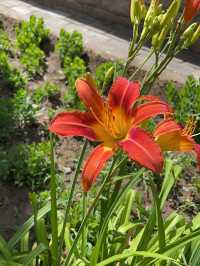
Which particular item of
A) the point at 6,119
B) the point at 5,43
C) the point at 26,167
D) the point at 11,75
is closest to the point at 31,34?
the point at 5,43

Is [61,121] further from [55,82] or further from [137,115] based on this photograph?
[55,82]

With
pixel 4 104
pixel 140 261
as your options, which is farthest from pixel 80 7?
pixel 140 261

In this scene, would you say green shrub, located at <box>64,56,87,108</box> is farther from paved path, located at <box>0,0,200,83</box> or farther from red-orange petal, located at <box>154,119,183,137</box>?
red-orange petal, located at <box>154,119,183,137</box>

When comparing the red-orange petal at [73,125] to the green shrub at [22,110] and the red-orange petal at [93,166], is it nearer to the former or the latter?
the red-orange petal at [93,166]

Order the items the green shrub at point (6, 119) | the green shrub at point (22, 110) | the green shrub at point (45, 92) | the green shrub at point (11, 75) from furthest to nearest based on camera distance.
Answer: the green shrub at point (11, 75) < the green shrub at point (45, 92) < the green shrub at point (22, 110) < the green shrub at point (6, 119)

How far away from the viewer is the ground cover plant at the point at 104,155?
1509 millimetres

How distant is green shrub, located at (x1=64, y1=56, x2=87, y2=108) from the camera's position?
3857 millimetres

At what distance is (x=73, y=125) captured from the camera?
148 centimetres

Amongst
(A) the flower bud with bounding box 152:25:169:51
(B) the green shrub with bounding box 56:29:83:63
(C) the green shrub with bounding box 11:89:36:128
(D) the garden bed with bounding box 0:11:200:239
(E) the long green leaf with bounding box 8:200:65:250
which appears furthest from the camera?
(B) the green shrub with bounding box 56:29:83:63

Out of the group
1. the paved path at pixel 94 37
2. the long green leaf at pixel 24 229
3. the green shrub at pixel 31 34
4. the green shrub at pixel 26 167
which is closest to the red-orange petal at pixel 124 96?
the long green leaf at pixel 24 229

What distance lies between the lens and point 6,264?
6.16ft

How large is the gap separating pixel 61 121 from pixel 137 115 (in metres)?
0.23

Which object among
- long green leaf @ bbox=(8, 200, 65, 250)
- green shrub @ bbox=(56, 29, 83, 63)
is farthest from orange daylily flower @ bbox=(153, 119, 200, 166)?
green shrub @ bbox=(56, 29, 83, 63)

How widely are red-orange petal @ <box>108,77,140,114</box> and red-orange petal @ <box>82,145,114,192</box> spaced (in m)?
0.18
